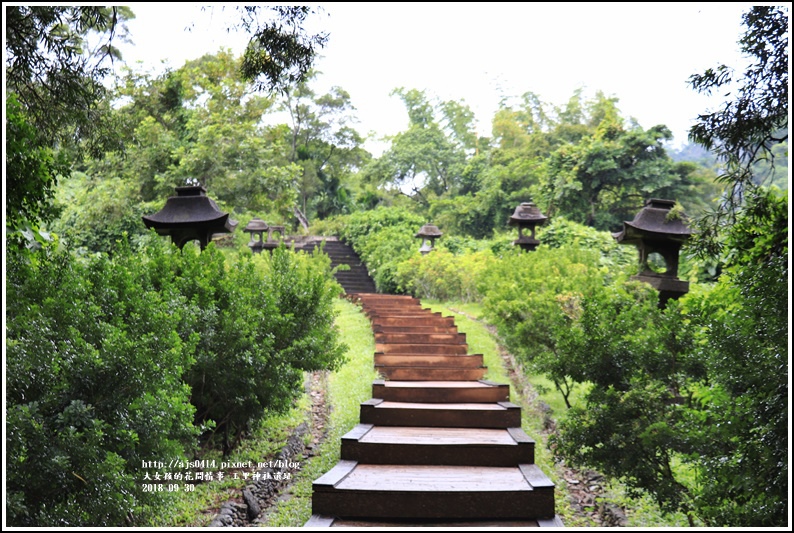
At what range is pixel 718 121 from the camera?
3338 mm

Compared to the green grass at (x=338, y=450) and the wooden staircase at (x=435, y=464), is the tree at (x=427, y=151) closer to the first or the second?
the green grass at (x=338, y=450)

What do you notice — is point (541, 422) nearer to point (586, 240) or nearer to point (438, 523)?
point (438, 523)

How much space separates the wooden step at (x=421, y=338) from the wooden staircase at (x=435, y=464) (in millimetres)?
1556

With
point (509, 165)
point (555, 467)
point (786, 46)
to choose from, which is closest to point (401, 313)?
point (555, 467)

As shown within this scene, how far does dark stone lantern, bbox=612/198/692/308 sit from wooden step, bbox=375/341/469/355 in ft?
8.91

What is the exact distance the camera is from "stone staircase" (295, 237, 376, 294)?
18391 mm

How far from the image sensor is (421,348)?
26.6ft

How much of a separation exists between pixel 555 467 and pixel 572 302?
1732mm

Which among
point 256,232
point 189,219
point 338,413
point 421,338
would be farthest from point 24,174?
point 256,232

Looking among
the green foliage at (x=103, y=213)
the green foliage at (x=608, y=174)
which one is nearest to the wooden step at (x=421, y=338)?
the green foliage at (x=103, y=213)

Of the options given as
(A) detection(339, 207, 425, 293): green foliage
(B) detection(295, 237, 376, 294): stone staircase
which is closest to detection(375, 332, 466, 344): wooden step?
(A) detection(339, 207, 425, 293): green foliage

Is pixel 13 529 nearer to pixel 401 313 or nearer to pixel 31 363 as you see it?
pixel 31 363

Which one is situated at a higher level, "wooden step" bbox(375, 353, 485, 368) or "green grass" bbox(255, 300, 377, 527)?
"wooden step" bbox(375, 353, 485, 368)

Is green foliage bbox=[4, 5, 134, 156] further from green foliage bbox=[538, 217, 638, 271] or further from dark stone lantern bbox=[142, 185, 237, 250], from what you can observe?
green foliage bbox=[538, 217, 638, 271]
